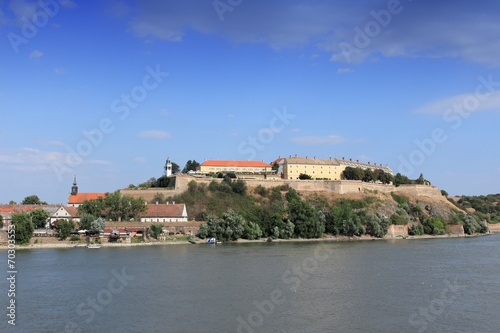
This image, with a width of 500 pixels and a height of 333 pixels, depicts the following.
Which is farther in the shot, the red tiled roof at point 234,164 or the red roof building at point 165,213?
the red tiled roof at point 234,164

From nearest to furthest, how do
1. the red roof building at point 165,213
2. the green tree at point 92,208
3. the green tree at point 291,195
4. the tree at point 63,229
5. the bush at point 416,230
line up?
the tree at point 63,229 < the green tree at point 92,208 < the red roof building at point 165,213 < the green tree at point 291,195 < the bush at point 416,230

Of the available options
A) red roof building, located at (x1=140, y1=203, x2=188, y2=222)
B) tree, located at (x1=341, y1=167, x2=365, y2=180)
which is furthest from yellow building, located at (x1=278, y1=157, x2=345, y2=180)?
red roof building, located at (x1=140, y1=203, x2=188, y2=222)

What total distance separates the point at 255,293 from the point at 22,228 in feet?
86.7

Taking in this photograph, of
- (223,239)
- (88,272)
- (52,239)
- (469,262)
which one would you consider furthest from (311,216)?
(88,272)

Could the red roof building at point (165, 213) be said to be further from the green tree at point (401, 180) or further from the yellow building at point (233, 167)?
the green tree at point (401, 180)

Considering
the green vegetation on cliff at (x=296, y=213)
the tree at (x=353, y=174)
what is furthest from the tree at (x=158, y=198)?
the tree at (x=353, y=174)

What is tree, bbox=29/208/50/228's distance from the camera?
45.3 meters

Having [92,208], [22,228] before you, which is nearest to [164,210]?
[92,208]

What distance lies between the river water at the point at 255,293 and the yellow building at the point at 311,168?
104ft

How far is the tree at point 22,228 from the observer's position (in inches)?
1597

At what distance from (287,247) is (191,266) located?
43.6 feet

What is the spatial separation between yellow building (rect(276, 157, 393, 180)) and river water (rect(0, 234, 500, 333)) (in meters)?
31.8

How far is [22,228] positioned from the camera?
40.8m

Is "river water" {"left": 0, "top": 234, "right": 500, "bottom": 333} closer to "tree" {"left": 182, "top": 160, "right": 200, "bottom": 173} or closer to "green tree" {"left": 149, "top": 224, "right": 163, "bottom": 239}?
"green tree" {"left": 149, "top": 224, "right": 163, "bottom": 239}
